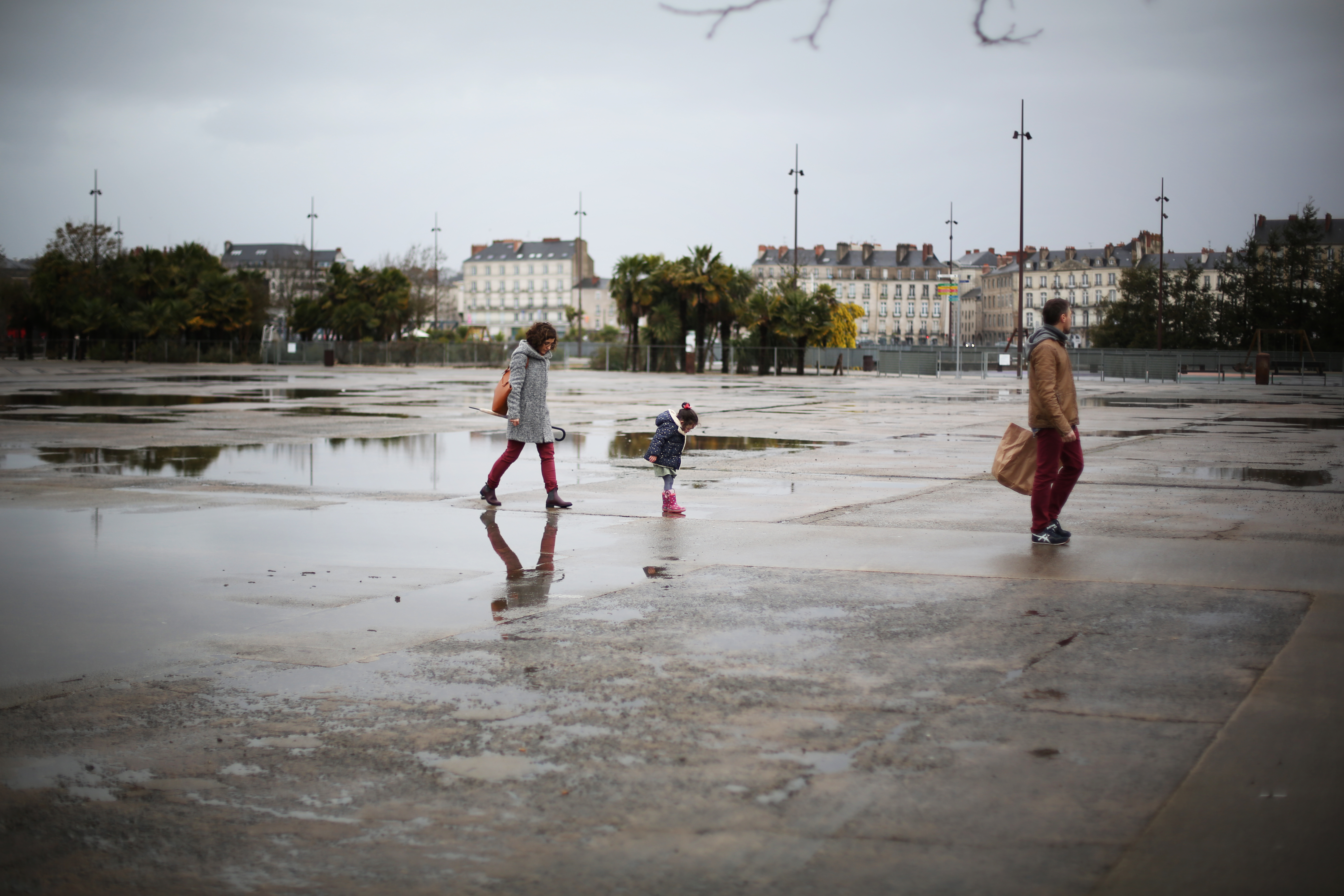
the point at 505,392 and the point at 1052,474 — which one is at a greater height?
the point at 505,392

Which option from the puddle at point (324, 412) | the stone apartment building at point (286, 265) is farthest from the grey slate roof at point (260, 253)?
the puddle at point (324, 412)

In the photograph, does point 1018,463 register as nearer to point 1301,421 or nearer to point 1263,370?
point 1301,421

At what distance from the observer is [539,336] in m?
11.1

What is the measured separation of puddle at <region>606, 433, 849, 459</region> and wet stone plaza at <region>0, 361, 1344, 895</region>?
4.60 meters

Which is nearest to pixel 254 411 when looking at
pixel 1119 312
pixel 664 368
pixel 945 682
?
pixel 945 682

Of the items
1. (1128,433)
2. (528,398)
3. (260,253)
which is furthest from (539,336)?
(260,253)

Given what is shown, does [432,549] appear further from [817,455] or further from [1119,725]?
[817,455]

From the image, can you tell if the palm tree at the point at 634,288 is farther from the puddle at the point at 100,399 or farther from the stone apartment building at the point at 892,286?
the stone apartment building at the point at 892,286

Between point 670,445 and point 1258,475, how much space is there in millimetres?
7393

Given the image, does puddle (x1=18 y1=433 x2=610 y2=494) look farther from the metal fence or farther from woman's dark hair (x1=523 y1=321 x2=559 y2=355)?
the metal fence

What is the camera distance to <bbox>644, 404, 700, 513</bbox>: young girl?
34.4ft

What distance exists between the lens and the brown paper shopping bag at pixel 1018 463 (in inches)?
372

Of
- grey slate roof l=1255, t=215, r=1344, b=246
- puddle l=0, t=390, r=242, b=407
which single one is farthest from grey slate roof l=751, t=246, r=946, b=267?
puddle l=0, t=390, r=242, b=407

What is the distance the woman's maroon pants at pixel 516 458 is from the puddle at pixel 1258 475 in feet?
23.6
